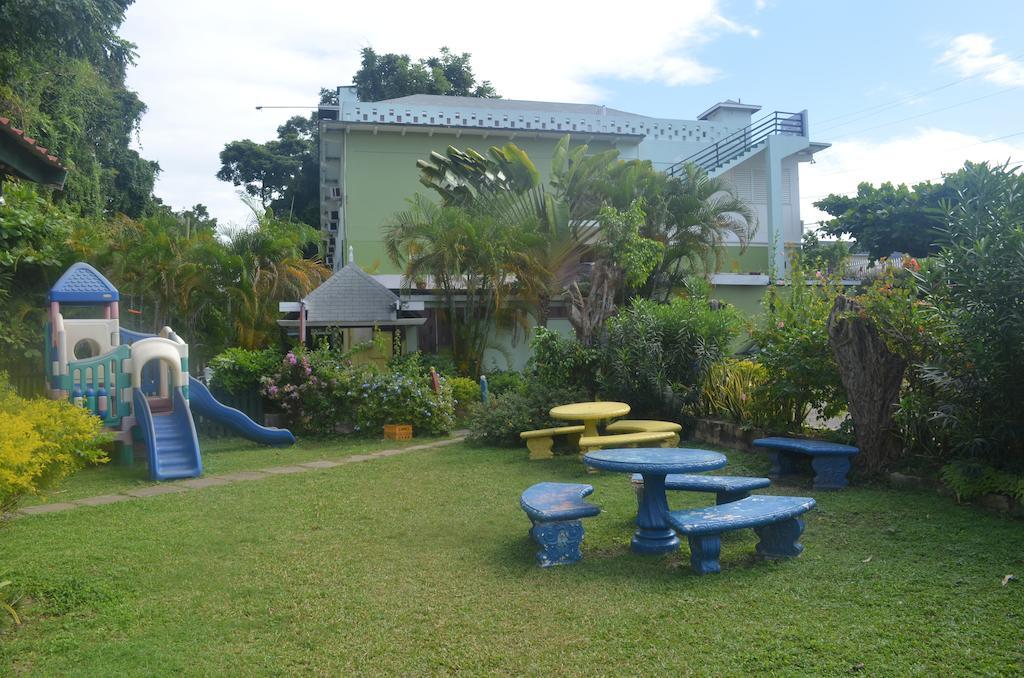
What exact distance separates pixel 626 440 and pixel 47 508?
5858mm

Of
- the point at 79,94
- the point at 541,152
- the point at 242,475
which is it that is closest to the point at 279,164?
the point at 79,94

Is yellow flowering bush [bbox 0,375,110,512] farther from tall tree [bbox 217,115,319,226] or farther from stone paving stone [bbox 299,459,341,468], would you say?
tall tree [bbox 217,115,319,226]

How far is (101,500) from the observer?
7.95 m

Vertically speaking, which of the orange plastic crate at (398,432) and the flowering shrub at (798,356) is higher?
the flowering shrub at (798,356)

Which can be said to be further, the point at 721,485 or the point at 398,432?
the point at 398,432

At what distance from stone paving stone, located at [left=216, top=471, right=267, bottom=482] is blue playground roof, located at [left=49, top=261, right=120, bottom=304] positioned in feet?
12.0

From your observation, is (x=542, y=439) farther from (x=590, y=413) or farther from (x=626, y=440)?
(x=626, y=440)

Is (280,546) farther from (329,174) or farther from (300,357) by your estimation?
(329,174)

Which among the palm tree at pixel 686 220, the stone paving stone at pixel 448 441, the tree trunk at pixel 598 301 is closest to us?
the stone paving stone at pixel 448 441

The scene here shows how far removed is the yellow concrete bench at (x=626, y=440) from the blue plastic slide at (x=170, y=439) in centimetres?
471

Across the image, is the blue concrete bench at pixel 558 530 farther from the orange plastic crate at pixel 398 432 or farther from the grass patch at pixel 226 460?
the orange plastic crate at pixel 398 432

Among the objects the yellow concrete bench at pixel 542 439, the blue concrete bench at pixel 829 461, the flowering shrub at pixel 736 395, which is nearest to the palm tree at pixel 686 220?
the flowering shrub at pixel 736 395

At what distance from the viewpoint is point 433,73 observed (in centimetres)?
3447

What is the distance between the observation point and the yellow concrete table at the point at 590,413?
9.29 metres
